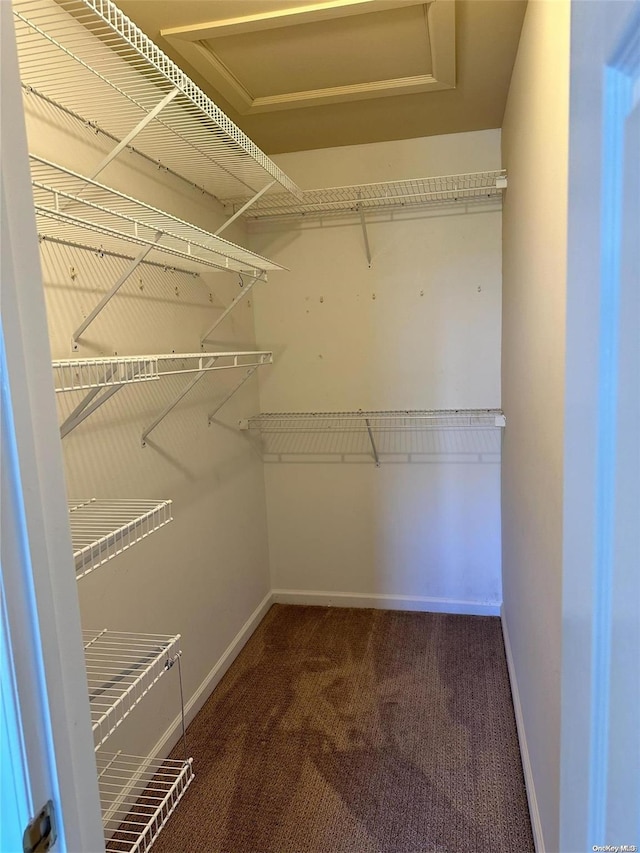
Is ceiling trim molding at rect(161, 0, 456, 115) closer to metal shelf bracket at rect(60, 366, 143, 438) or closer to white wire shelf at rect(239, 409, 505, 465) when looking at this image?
metal shelf bracket at rect(60, 366, 143, 438)

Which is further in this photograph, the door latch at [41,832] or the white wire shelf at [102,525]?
the white wire shelf at [102,525]

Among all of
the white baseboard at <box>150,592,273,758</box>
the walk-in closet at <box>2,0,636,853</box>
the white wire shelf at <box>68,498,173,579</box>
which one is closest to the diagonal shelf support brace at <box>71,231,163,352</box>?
the walk-in closet at <box>2,0,636,853</box>

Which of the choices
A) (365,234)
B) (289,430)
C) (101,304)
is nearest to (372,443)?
(289,430)

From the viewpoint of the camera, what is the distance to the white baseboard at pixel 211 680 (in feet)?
6.35

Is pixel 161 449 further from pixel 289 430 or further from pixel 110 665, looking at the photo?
pixel 289 430

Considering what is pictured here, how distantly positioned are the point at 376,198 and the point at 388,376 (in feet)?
2.86

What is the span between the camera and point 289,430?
3.03 m

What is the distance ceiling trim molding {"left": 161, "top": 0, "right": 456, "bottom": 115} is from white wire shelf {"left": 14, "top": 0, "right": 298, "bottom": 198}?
184 mm

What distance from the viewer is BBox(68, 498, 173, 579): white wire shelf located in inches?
44.7

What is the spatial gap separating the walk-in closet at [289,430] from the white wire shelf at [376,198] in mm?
18

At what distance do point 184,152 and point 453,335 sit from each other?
4.94 feet

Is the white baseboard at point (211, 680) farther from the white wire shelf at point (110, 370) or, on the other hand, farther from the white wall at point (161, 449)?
the white wire shelf at point (110, 370)

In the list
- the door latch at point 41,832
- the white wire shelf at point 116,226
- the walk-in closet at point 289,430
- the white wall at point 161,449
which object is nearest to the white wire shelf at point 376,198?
the walk-in closet at point 289,430

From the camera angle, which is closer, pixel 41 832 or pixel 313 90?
pixel 41 832
